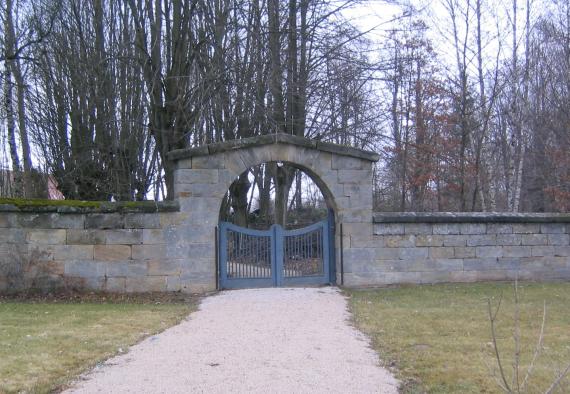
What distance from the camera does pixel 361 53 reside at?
15.6 metres

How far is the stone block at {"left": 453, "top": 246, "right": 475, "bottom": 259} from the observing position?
1222cm

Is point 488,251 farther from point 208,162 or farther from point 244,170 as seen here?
point 208,162

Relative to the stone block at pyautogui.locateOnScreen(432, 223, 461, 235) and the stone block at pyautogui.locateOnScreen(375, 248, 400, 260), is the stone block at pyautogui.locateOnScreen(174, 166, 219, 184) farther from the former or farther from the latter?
the stone block at pyautogui.locateOnScreen(432, 223, 461, 235)

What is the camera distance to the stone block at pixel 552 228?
1267cm

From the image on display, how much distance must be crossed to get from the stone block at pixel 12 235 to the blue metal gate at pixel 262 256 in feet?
12.3

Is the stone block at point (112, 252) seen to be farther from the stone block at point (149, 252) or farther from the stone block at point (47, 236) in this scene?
the stone block at point (47, 236)

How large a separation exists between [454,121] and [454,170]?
214 cm

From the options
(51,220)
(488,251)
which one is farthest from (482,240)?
(51,220)

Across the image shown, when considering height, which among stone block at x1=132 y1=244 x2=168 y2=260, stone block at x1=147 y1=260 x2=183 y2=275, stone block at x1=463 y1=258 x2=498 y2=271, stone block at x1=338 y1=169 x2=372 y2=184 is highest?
stone block at x1=338 y1=169 x2=372 y2=184

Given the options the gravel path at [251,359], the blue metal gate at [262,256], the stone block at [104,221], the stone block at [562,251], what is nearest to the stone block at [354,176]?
the blue metal gate at [262,256]

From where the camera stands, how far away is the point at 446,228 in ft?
39.9

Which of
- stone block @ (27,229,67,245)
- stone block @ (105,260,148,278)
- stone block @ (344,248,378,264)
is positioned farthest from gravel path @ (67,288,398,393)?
stone block @ (27,229,67,245)

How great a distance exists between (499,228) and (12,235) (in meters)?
10.0

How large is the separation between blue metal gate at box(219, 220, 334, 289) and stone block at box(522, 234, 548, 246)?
4.85m
